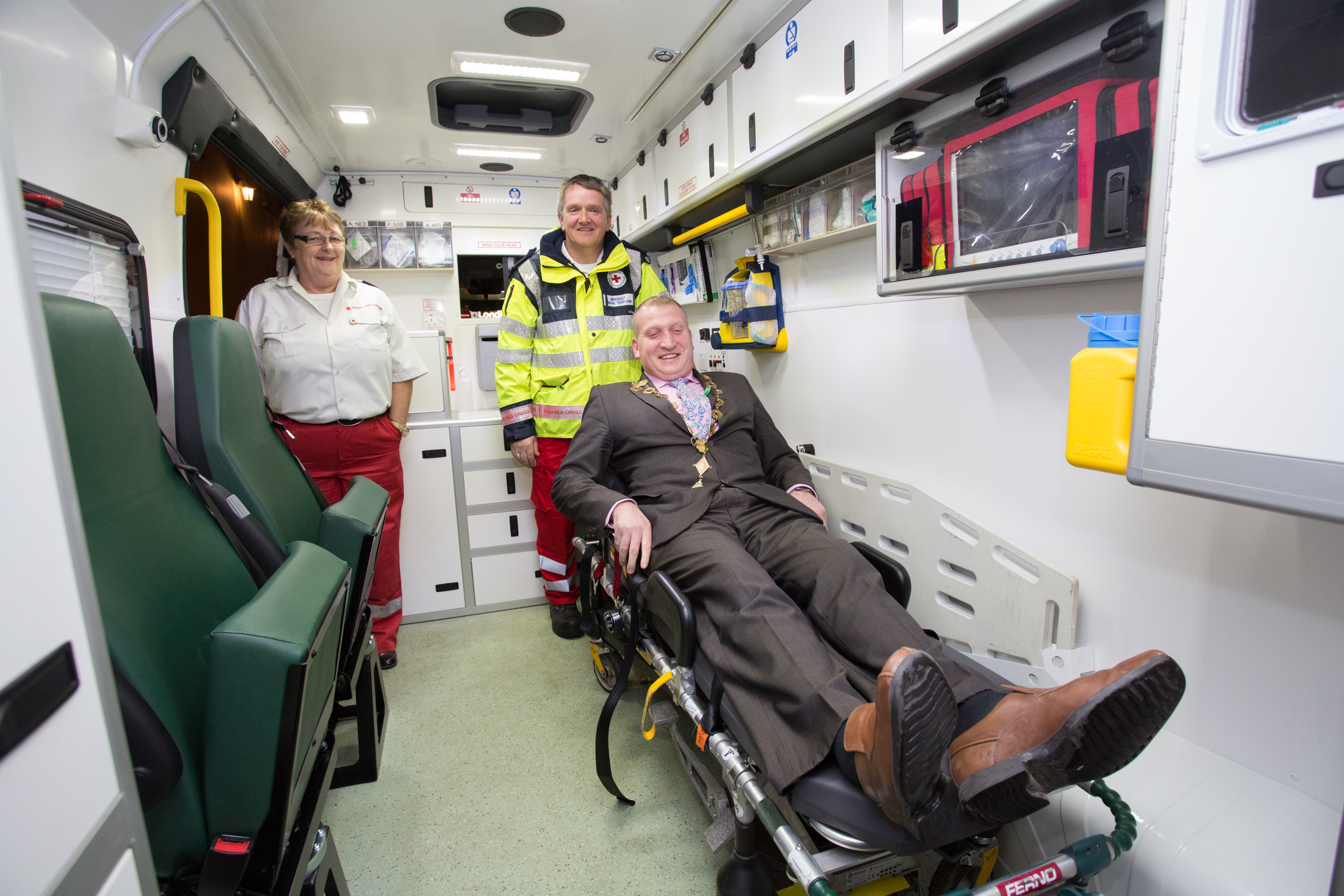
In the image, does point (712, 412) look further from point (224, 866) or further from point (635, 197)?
point (635, 197)

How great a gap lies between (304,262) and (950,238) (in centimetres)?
257

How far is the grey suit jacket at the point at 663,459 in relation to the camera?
79.3 inches

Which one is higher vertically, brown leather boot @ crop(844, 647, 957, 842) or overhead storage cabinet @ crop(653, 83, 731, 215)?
overhead storage cabinet @ crop(653, 83, 731, 215)

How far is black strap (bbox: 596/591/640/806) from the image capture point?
180 centimetres

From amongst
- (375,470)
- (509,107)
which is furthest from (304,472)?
(509,107)

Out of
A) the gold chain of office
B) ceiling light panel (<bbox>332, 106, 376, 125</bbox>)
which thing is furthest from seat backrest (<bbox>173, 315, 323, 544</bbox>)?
ceiling light panel (<bbox>332, 106, 376, 125</bbox>)

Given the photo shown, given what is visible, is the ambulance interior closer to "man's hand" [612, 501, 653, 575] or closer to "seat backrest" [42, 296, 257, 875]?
"seat backrest" [42, 296, 257, 875]

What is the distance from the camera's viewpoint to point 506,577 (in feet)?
11.2

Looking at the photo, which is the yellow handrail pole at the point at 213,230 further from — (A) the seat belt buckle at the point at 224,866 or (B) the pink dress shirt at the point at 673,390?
(A) the seat belt buckle at the point at 224,866

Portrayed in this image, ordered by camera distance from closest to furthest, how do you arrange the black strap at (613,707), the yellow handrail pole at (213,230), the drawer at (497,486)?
1. the black strap at (613,707)
2. the yellow handrail pole at (213,230)
3. the drawer at (497,486)

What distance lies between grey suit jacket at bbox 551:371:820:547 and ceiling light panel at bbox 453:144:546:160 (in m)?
2.29

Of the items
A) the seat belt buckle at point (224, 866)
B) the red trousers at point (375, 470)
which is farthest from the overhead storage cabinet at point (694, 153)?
the seat belt buckle at point (224, 866)

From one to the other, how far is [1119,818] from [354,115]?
407 centimetres

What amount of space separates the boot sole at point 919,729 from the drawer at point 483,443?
268 cm
